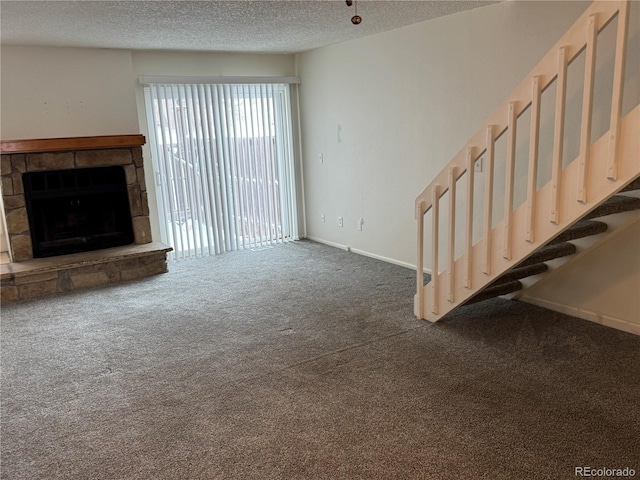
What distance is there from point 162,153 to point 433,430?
4.41 meters

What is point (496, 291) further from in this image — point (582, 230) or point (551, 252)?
point (582, 230)

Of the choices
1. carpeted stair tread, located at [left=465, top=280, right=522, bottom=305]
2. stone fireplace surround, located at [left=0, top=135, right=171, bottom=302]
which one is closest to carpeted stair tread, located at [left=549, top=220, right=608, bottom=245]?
carpeted stair tread, located at [left=465, top=280, right=522, bottom=305]

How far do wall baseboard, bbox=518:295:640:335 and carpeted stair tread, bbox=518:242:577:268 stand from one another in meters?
0.46

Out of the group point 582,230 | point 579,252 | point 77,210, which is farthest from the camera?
point 77,210

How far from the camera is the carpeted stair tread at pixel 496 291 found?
376 cm

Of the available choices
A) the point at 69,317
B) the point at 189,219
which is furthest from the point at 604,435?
the point at 189,219

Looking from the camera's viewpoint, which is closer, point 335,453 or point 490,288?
point 335,453

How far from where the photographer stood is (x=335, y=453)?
2.30 metres

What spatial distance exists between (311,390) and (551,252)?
6.11 feet

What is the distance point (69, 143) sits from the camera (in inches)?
195

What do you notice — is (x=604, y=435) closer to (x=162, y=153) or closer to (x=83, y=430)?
(x=83, y=430)

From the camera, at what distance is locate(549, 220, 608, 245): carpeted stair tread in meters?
3.20

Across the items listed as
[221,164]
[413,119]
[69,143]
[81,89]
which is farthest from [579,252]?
[81,89]

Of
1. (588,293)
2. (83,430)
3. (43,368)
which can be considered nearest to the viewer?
(83,430)
